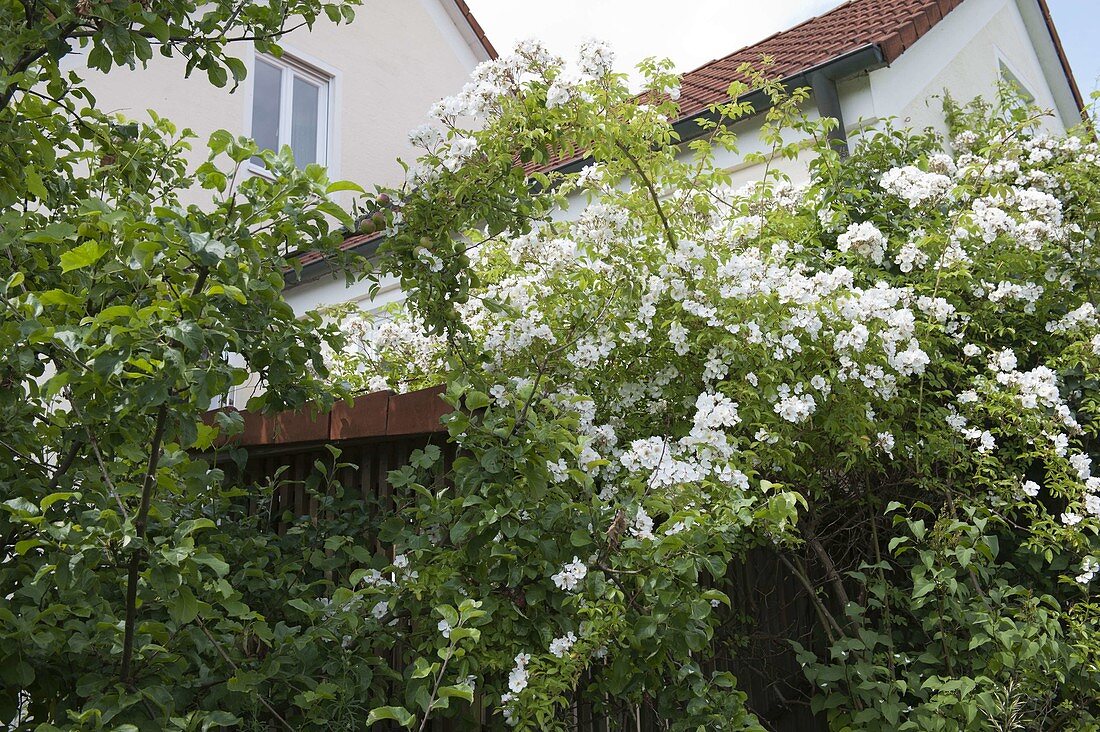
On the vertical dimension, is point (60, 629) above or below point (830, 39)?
below

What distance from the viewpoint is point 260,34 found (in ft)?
9.14

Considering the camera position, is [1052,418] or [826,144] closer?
[1052,418]

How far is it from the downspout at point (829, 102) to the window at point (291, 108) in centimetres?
503

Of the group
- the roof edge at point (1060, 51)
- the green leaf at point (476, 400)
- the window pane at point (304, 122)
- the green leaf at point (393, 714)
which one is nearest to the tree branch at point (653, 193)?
the green leaf at point (476, 400)

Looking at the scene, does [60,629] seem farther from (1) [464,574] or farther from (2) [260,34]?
(2) [260,34]

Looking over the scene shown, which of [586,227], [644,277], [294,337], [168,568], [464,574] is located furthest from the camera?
[586,227]

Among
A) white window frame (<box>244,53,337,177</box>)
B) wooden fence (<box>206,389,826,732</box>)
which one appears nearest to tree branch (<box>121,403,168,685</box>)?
wooden fence (<box>206,389,826,732</box>)

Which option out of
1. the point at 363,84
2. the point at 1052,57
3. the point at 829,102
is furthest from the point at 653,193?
the point at 1052,57

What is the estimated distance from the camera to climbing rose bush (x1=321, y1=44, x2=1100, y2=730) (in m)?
2.57

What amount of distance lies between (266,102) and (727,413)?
7.55m

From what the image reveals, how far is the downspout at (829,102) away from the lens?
19.7ft

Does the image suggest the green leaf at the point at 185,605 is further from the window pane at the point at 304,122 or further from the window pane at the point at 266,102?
the window pane at the point at 304,122

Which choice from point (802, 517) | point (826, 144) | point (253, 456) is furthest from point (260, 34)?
point (826, 144)

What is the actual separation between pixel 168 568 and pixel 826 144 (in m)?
3.83
